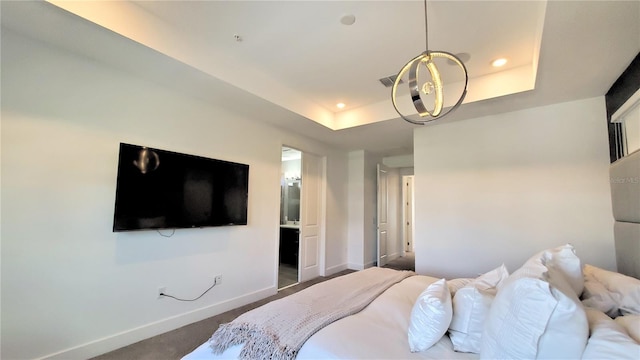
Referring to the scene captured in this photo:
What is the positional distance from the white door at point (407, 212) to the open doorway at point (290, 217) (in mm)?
2935

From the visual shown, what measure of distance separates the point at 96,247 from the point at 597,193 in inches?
194

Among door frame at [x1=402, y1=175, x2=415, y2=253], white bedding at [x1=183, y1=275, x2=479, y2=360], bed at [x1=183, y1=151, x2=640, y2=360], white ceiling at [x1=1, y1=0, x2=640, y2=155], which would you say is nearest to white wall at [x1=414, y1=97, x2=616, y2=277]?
white ceiling at [x1=1, y1=0, x2=640, y2=155]

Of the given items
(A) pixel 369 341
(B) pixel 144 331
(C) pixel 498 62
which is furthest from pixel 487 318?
(B) pixel 144 331

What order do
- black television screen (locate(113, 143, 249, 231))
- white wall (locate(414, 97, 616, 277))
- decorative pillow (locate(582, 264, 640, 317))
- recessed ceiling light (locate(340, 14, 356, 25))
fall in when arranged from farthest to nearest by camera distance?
white wall (locate(414, 97, 616, 277)) → black television screen (locate(113, 143, 249, 231)) → recessed ceiling light (locate(340, 14, 356, 25)) → decorative pillow (locate(582, 264, 640, 317))

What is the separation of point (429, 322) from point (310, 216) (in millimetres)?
3538

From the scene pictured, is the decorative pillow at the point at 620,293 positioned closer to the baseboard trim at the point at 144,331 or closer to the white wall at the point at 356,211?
the baseboard trim at the point at 144,331

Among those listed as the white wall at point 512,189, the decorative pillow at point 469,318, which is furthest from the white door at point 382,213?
the decorative pillow at point 469,318

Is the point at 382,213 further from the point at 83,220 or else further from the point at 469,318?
the point at 83,220

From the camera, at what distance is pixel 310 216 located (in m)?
4.80

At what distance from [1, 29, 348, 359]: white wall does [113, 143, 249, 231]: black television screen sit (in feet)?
0.42

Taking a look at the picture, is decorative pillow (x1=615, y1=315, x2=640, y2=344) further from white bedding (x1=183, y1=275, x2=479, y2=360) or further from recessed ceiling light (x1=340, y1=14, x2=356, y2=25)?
recessed ceiling light (x1=340, y1=14, x2=356, y2=25)

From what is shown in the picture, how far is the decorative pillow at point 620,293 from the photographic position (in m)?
1.42

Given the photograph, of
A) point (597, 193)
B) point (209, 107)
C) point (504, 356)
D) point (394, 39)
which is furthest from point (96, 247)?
point (597, 193)

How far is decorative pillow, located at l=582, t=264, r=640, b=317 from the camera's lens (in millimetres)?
1420
